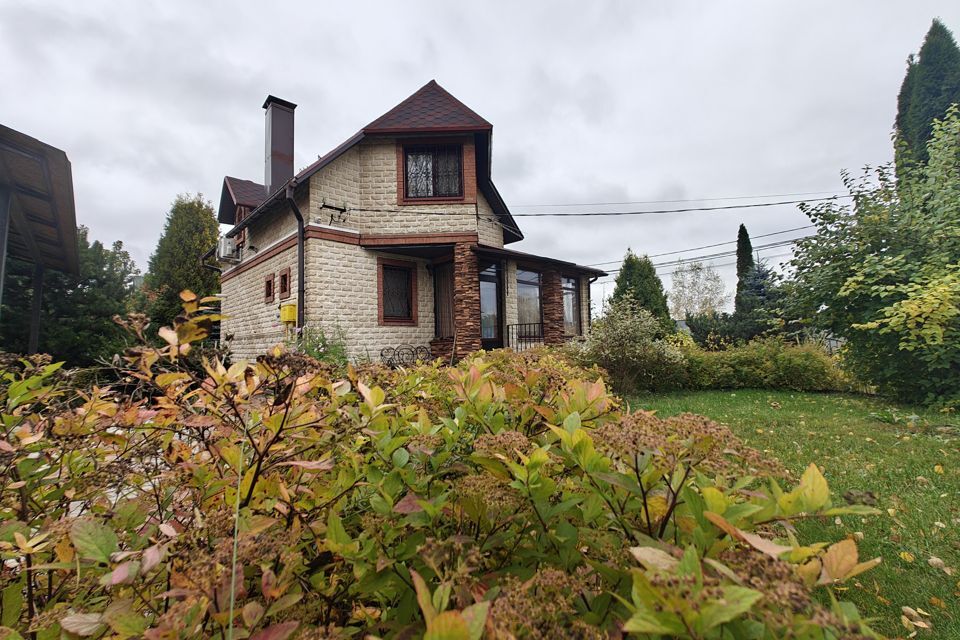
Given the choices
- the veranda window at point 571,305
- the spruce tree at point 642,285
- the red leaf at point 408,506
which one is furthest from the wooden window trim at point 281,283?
the spruce tree at point 642,285

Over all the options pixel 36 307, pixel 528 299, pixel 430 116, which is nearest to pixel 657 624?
pixel 36 307

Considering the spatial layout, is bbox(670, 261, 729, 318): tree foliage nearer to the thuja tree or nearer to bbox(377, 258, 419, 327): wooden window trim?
the thuja tree

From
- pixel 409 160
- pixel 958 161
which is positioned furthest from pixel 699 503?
pixel 409 160

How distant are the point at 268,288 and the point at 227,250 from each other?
11.0 feet

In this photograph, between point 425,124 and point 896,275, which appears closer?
point 896,275

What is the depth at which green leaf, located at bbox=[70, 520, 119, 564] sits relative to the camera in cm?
67

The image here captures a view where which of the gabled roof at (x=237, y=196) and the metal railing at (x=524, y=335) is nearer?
the metal railing at (x=524, y=335)

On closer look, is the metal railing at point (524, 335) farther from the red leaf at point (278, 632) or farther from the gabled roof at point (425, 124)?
the red leaf at point (278, 632)

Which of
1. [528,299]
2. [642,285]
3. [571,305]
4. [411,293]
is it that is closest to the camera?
[411,293]

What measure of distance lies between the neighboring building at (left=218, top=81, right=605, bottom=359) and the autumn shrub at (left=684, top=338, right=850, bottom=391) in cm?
522

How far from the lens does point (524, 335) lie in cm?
1280

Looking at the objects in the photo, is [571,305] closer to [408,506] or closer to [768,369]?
[768,369]

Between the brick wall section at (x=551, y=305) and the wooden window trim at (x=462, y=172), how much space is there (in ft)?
13.8

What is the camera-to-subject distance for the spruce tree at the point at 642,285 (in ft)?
55.7
